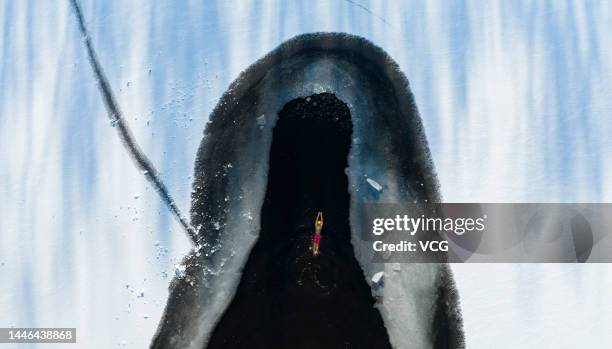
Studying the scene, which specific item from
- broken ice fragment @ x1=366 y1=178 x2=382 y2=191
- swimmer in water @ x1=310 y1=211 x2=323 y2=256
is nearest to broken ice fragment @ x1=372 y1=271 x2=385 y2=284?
swimmer in water @ x1=310 y1=211 x2=323 y2=256

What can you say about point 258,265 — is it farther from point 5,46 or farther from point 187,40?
point 5,46

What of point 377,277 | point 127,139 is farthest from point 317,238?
point 127,139

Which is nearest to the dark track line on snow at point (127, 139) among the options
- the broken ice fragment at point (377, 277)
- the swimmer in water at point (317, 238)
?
the swimmer in water at point (317, 238)

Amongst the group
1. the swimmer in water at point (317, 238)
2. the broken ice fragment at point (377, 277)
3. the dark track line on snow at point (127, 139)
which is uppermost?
the dark track line on snow at point (127, 139)

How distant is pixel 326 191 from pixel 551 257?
287 centimetres

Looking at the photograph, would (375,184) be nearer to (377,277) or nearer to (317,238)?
(317,238)

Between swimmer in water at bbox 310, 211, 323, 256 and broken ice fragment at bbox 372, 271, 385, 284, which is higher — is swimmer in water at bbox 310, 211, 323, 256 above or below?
above

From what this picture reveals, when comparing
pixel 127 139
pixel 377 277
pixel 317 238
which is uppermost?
pixel 127 139

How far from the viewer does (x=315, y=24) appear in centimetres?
603

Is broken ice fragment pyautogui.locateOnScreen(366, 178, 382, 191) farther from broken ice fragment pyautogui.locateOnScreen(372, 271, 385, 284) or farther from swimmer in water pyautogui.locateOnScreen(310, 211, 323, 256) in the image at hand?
broken ice fragment pyautogui.locateOnScreen(372, 271, 385, 284)

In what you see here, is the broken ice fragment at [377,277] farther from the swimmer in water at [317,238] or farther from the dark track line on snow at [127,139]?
the dark track line on snow at [127,139]

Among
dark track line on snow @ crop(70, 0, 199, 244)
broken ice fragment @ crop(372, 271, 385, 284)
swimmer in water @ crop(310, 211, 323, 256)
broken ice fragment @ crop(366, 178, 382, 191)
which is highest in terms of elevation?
dark track line on snow @ crop(70, 0, 199, 244)

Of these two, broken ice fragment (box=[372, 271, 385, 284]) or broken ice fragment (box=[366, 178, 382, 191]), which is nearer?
broken ice fragment (box=[372, 271, 385, 284])

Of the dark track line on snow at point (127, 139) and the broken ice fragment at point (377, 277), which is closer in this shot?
the broken ice fragment at point (377, 277)
